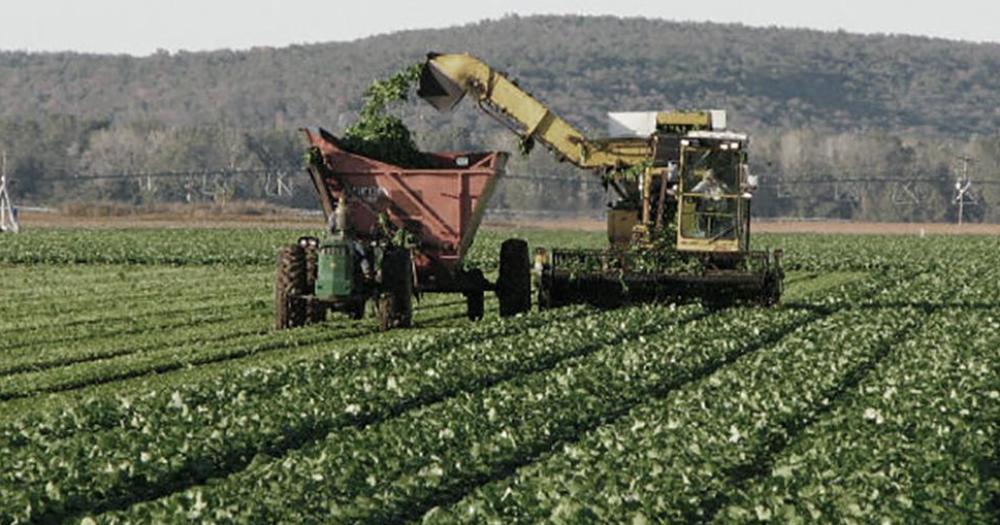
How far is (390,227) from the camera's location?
2850 cm

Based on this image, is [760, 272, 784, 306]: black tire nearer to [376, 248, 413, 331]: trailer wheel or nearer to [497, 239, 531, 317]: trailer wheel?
[497, 239, 531, 317]: trailer wheel

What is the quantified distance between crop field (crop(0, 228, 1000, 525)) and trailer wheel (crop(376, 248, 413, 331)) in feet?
1.59

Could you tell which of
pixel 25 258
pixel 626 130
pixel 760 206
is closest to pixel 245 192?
pixel 760 206

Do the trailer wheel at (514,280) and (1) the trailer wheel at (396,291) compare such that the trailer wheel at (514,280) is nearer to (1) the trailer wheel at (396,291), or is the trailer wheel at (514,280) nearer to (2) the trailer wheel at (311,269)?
(1) the trailer wheel at (396,291)

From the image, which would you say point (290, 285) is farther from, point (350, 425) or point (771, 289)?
point (350, 425)

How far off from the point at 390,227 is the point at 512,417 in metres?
12.0

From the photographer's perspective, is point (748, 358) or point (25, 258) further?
point (25, 258)

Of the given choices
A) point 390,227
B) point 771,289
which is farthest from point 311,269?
point 771,289

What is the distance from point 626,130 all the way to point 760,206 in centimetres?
15633

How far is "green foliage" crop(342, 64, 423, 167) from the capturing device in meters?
29.7

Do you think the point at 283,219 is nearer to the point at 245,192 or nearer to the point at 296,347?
the point at 245,192

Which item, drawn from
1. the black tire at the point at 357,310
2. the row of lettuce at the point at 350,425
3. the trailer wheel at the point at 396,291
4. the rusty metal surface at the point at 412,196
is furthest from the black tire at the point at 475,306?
the row of lettuce at the point at 350,425

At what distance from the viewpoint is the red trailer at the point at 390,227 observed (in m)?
27.4

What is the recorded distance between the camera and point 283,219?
4515 inches
